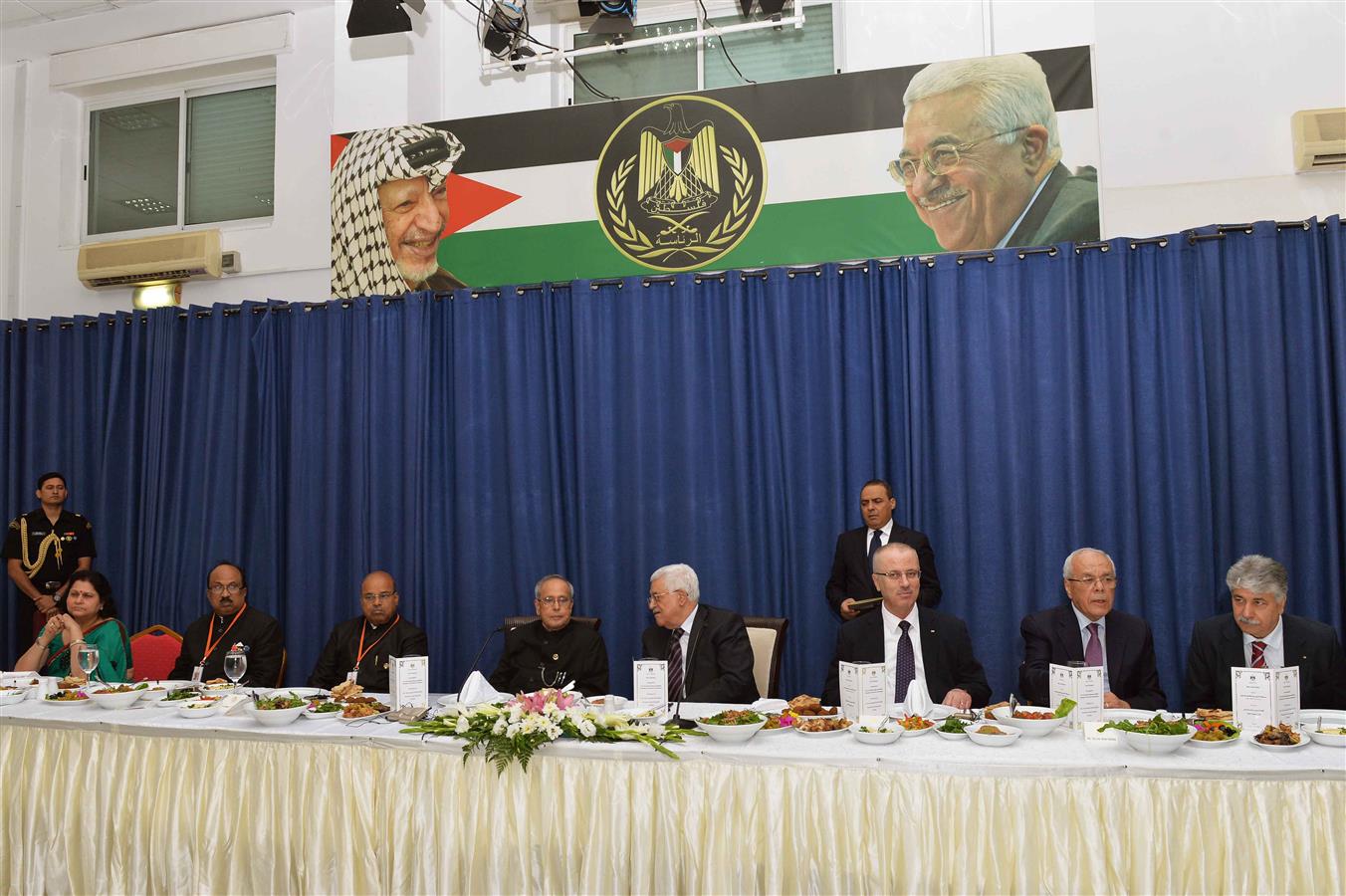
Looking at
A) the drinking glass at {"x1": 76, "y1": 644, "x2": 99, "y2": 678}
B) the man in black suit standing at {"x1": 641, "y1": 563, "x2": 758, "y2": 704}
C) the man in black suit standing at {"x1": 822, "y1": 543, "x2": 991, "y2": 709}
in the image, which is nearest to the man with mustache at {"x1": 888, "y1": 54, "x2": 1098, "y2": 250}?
the man in black suit standing at {"x1": 822, "y1": 543, "x2": 991, "y2": 709}

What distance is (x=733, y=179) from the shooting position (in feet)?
19.2

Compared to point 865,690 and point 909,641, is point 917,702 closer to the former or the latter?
point 865,690

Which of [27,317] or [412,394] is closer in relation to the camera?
[412,394]

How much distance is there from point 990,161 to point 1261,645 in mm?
2851

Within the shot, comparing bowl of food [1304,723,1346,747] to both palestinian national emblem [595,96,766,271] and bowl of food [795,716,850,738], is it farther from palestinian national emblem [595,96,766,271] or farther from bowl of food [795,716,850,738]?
palestinian national emblem [595,96,766,271]

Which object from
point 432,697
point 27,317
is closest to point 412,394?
point 432,697

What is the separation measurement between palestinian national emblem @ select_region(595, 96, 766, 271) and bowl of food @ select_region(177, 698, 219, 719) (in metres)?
3.36

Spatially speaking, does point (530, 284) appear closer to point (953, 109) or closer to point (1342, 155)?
point (953, 109)

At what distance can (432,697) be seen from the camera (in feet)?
12.7

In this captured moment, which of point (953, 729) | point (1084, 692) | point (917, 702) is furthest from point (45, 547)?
point (1084, 692)

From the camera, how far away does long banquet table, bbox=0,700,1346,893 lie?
8.60 ft

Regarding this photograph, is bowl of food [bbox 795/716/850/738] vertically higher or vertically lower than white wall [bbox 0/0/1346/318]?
lower

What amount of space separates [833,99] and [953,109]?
0.64m

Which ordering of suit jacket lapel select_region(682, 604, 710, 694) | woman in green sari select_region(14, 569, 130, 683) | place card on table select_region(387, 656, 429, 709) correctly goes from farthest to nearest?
woman in green sari select_region(14, 569, 130, 683)
suit jacket lapel select_region(682, 604, 710, 694)
place card on table select_region(387, 656, 429, 709)
